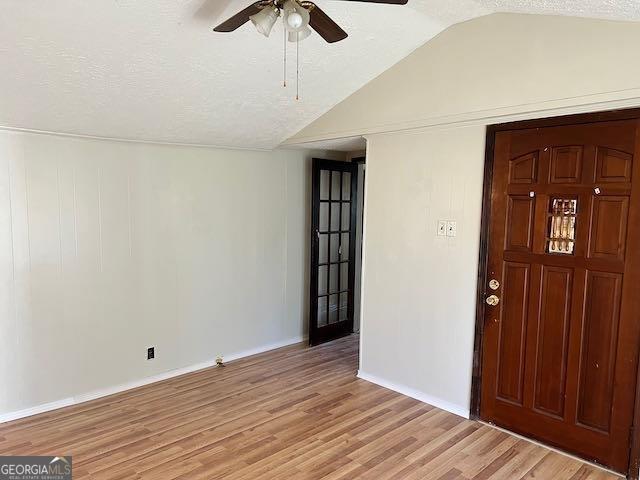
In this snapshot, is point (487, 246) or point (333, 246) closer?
point (487, 246)

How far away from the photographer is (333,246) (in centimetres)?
540

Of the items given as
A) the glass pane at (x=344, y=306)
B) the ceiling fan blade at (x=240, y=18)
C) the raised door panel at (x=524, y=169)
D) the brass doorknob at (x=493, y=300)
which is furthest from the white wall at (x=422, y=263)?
the ceiling fan blade at (x=240, y=18)

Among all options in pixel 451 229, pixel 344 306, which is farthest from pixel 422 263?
pixel 344 306

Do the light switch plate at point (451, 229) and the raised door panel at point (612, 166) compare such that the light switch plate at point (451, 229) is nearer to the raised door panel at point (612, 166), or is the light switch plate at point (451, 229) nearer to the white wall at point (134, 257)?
the raised door panel at point (612, 166)

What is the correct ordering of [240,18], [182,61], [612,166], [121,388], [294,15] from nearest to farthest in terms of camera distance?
[294,15]
[240,18]
[612,166]
[182,61]
[121,388]

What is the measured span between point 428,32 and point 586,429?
289 cm

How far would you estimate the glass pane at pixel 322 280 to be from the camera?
5.31 metres

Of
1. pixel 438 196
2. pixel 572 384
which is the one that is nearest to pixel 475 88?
pixel 438 196

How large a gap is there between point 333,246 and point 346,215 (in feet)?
1.34

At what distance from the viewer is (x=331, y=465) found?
9.27 ft

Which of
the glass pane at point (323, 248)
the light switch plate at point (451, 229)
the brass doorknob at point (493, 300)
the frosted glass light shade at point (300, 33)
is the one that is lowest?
the brass doorknob at point (493, 300)

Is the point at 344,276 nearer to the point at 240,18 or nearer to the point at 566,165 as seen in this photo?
the point at 566,165

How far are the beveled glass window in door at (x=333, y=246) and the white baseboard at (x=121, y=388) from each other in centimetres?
72

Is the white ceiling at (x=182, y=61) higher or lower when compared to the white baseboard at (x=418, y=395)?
higher
